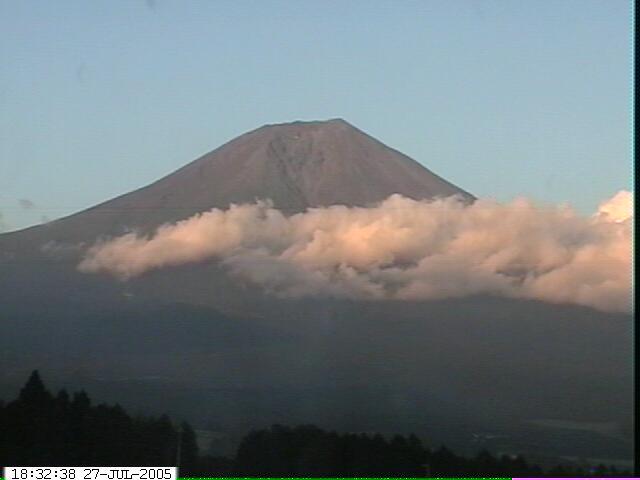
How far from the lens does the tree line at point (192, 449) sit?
636 cm

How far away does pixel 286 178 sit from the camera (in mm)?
6559

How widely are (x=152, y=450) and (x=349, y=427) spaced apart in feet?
2.52

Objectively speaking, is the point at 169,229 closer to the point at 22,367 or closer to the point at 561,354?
the point at 22,367

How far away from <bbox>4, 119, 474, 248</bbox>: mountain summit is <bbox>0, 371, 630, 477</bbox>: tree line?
2.40 feet

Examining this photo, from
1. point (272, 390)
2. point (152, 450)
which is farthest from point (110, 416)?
point (272, 390)

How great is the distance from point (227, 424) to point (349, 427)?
476mm

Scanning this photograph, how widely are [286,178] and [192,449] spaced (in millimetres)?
1119

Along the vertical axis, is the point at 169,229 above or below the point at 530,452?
above

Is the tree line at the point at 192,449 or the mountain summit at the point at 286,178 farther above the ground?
the mountain summit at the point at 286,178

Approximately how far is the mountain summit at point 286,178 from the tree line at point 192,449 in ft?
2.40

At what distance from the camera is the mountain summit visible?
255 inches

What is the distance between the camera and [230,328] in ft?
21.5

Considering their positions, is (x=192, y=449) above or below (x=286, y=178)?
below

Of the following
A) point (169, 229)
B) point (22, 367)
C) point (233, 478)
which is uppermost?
point (169, 229)
